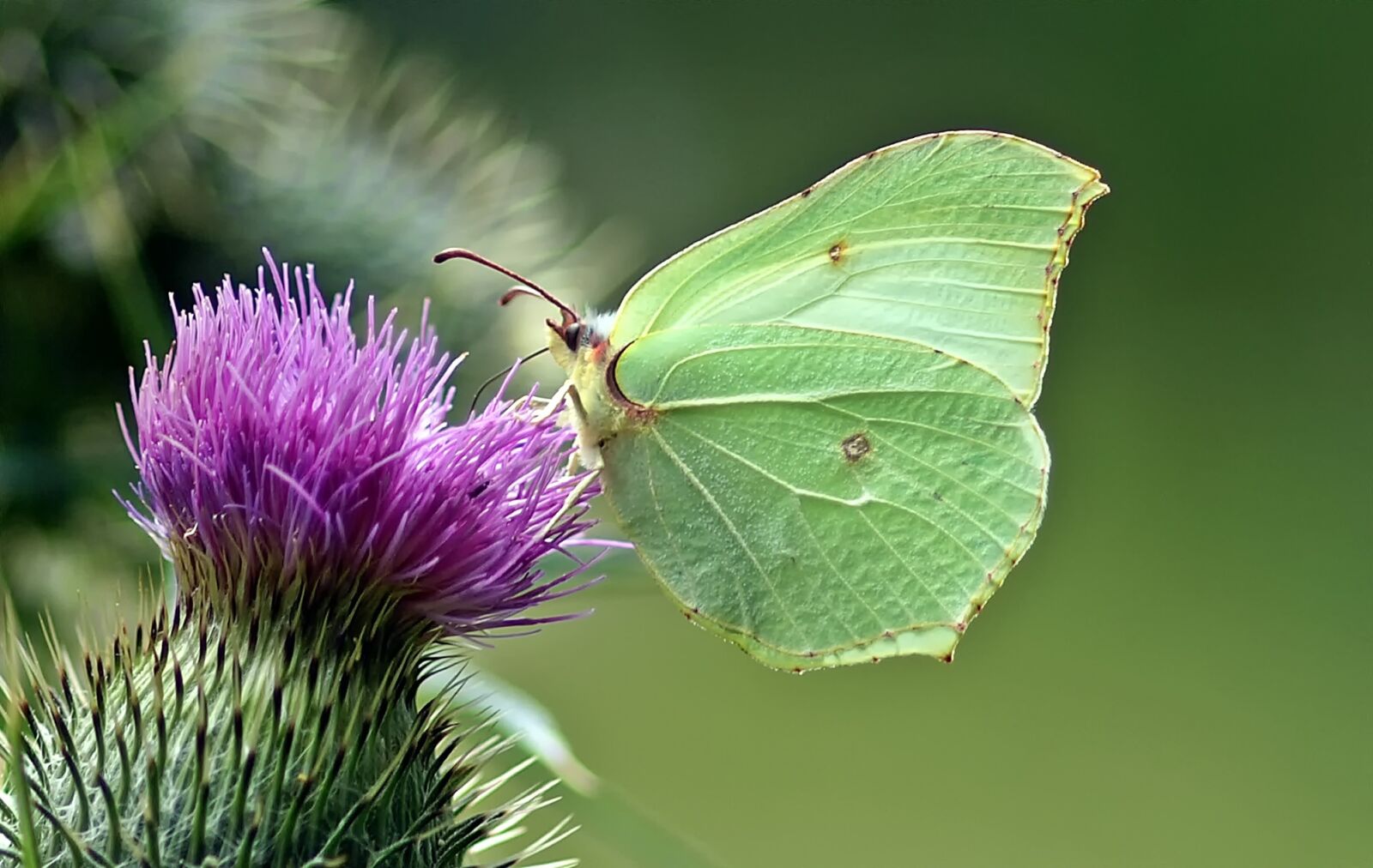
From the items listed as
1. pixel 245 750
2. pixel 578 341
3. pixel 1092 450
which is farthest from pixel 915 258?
pixel 1092 450

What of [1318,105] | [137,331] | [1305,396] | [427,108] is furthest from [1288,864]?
[137,331]

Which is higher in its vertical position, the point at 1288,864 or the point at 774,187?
the point at 774,187

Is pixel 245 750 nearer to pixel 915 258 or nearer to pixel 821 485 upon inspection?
pixel 821 485

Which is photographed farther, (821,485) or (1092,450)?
(1092,450)

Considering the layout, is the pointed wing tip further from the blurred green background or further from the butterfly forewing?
the blurred green background

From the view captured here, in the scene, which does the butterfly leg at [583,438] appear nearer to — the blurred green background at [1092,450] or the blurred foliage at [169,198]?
the blurred foliage at [169,198]

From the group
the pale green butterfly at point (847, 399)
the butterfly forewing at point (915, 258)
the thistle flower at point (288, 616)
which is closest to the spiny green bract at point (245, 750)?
the thistle flower at point (288, 616)

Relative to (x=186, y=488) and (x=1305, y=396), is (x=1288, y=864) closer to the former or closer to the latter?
(x=1305, y=396)

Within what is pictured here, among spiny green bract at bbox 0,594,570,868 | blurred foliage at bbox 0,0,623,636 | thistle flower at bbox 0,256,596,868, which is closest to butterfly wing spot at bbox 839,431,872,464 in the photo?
thistle flower at bbox 0,256,596,868
